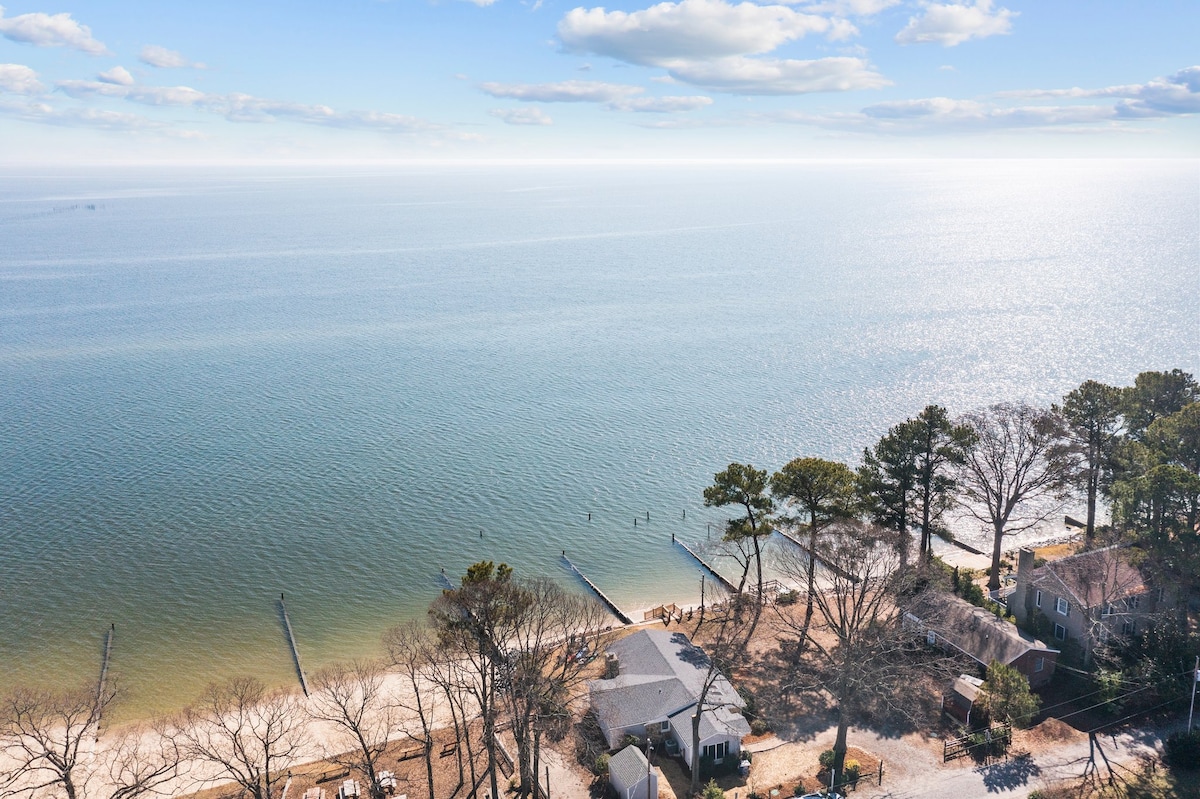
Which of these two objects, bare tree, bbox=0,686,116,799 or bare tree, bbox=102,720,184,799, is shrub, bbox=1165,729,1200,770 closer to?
bare tree, bbox=102,720,184,799

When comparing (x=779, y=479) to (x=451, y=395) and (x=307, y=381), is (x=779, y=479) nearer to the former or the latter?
(x=451, y=395)

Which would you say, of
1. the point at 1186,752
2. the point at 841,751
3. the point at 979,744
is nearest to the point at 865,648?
the point at 841,751

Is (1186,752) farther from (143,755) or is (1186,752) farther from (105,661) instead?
(105,661)

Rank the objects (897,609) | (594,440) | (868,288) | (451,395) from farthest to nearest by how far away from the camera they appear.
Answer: (868,288), (451,395), (594,440), (897,609)

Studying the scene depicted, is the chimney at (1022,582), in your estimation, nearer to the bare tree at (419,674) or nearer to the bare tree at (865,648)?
the bare tree at (865,648)

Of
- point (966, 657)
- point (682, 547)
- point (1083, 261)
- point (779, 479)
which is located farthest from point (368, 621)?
point (1083, 261)

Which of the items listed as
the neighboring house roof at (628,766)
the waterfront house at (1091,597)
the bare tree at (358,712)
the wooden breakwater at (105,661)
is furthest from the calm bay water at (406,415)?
the waterfront house at (1091,597)

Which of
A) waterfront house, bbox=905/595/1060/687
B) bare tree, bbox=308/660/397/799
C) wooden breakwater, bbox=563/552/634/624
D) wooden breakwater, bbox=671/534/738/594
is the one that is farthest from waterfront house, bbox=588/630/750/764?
wooden breakwater, bbox=671/534/738/594
